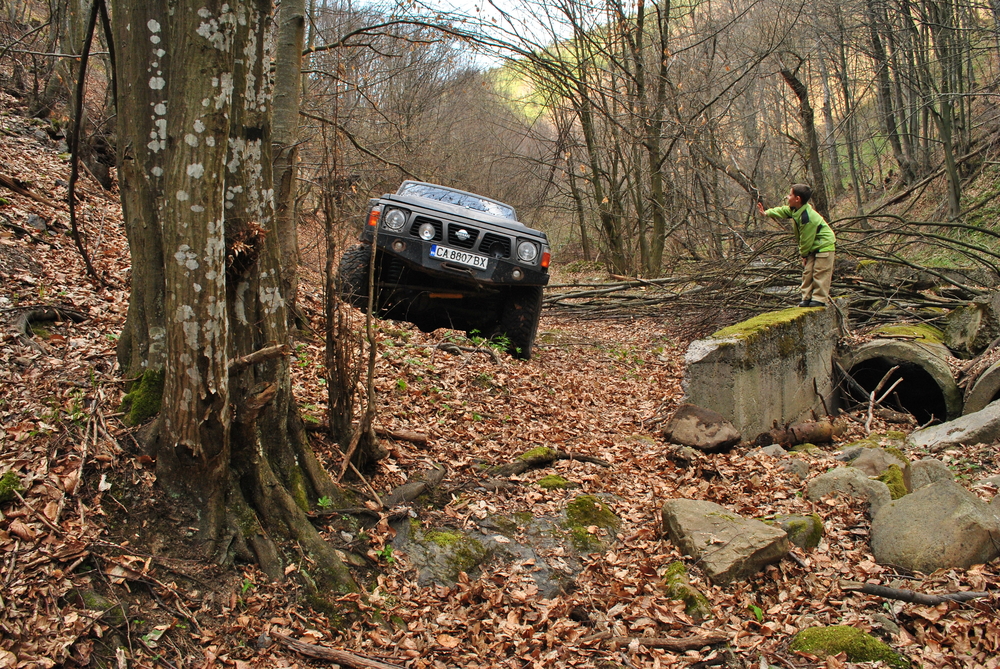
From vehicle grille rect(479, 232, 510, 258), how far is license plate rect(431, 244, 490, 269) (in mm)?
121

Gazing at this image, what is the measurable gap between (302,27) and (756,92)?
21076mm

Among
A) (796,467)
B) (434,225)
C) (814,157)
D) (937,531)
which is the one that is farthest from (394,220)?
(814,157)

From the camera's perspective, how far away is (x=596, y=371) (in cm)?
848

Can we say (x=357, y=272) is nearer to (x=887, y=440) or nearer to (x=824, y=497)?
(x=824, y=497)

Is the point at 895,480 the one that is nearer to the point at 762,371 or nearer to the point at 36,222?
the point at 762,371

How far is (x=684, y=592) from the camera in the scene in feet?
11.5

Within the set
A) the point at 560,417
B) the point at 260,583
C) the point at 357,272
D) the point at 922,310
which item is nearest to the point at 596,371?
the point at 560,417

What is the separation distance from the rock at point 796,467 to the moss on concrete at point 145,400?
441cm

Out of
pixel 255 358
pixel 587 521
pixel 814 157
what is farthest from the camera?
pixel 814 157

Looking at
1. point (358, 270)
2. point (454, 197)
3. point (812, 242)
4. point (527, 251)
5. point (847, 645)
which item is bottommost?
point (847, 645)

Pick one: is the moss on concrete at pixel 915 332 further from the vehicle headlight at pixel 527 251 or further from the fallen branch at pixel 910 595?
the fallen branch at pixel 910 595

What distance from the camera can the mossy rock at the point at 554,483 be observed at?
15.6 feet

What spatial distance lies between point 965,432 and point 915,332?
2741 millimetres

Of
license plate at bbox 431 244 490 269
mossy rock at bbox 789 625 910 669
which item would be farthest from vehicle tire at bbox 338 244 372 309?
mossy rock at bbox 789 625 910 669
